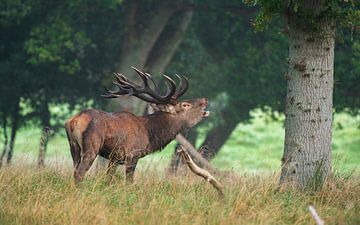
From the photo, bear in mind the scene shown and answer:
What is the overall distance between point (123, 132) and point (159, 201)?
232 centimetres

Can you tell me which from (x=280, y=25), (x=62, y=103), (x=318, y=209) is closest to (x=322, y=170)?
(x=318, y=209)

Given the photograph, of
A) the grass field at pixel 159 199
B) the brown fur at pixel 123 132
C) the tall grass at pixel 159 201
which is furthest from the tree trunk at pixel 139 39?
the tall grass at pixel 159 201

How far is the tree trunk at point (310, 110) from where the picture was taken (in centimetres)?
1033

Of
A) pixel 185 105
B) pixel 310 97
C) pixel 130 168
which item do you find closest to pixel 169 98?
pixel 185 105

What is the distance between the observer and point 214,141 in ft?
82.1

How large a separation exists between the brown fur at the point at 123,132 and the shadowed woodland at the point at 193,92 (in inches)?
9.6

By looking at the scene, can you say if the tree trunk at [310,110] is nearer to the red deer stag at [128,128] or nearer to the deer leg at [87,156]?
the red deer stag at [128,128]

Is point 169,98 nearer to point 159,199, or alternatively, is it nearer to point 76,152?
point 76,152

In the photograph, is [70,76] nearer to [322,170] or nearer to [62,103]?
[62,103]

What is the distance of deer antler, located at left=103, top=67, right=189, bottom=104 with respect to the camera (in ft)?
38.5

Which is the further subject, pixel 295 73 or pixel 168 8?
pixel 168 8

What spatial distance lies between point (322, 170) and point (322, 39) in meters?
1.62

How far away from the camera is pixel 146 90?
1191 centimetres

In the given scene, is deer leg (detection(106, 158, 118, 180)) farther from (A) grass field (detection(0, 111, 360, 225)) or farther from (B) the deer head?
(B) the deer head
